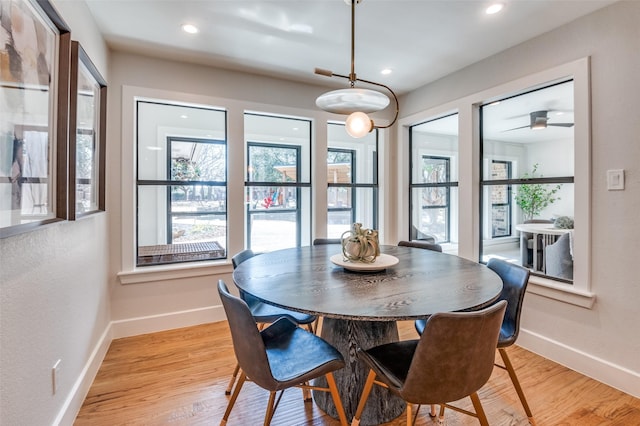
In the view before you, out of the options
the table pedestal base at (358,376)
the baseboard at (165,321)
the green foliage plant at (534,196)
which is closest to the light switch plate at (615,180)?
the green foliage plant at (534,196)

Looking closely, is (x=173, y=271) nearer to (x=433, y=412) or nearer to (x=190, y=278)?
(x=190, y=278)

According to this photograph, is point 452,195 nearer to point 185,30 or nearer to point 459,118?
point 459,118

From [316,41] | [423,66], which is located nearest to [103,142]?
A: [316,41]

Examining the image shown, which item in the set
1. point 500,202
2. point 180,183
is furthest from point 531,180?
point 180,183

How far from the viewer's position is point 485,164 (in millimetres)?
3096

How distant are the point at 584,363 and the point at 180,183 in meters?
3.62

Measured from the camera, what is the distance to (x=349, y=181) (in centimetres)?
402

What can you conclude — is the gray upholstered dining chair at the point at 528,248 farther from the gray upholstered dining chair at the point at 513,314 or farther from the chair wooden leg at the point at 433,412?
the chair wooden leg at the point at 433,412

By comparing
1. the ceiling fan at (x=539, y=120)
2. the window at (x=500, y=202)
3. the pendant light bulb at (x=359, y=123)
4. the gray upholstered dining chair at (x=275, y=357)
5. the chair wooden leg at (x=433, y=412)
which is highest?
the ceiling fan at (x=539, y=120)

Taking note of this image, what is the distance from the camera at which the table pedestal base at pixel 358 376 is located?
1.75 metres

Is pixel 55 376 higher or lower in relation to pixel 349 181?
lower

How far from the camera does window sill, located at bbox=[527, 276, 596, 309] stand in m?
2.24

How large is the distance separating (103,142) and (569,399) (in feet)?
12.1

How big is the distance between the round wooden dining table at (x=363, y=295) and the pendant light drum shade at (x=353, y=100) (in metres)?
1.00
